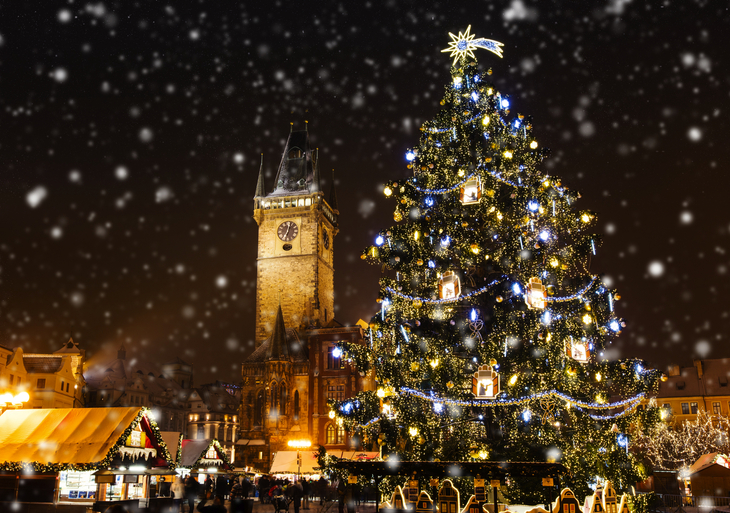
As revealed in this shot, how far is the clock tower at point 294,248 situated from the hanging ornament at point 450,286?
134 ft

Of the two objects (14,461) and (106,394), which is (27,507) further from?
(106,394)

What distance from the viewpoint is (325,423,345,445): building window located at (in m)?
46.8

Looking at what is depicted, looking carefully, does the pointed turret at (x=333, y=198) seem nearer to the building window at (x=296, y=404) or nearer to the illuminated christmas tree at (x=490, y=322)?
the building window at (x=296, y=404)

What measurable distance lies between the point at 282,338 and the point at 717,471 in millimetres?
34945

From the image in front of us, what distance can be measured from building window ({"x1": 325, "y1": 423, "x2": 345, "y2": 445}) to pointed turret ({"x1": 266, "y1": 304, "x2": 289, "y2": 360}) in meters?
6.76

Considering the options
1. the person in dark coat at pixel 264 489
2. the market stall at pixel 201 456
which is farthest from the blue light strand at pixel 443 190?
the person in dark coat at pixel 264 489

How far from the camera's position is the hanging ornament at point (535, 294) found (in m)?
11.8

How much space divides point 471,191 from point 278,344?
128ft

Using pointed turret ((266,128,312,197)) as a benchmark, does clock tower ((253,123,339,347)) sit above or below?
below

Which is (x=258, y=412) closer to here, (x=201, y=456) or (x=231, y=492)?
(x=231, y=492)

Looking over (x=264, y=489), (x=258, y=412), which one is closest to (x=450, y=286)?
(x=264, y=489)

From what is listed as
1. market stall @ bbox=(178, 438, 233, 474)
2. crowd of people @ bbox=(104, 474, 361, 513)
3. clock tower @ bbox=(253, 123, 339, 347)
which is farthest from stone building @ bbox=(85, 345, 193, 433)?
market stall @ bbox=(178, 438, 233, 474)

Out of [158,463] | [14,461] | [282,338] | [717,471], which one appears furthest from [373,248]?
[282,338]

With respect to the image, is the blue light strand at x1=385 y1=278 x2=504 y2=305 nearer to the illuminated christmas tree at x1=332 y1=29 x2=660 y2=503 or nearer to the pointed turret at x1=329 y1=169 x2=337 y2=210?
the illuminated christmas tree at x1=332 y1=29 x2=660 y2=503
